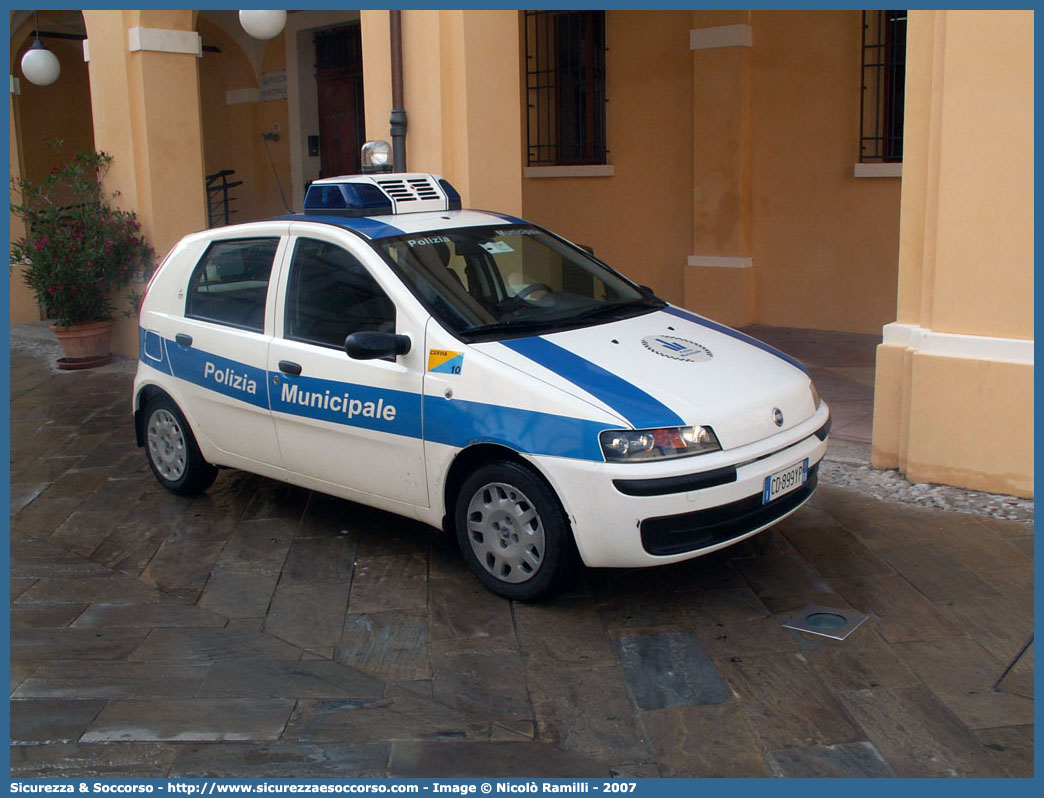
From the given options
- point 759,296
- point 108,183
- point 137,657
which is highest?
point 108,183

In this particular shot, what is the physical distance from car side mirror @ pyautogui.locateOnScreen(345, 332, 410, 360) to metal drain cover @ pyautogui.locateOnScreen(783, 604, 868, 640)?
A: 6.55 ft

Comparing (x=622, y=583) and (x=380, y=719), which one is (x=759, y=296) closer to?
(x=622, y=583)

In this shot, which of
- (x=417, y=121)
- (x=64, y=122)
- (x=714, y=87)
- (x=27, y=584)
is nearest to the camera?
(x=27, y=584)

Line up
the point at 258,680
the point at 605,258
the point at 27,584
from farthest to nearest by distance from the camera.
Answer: the point at 605,258, the point at 27,584, the point at 258,680

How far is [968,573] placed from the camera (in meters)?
5.01

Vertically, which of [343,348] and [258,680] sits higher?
[343,348]

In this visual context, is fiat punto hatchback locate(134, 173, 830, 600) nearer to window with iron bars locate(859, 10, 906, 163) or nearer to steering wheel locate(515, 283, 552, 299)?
steering wheel locate(515, 283, 552, 299)

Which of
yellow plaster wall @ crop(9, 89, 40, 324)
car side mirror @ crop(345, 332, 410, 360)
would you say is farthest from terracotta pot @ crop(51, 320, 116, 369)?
car side mirror @ crop(345, 332, 410, 360)

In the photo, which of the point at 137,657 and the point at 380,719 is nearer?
the point at 380,719

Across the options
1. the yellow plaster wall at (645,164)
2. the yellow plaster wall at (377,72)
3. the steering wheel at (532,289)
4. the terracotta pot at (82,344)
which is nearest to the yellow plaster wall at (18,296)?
the terracotta pot at (82,344)

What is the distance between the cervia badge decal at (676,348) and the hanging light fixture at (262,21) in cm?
559

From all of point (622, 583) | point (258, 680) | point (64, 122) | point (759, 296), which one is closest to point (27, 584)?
point (258, 680)

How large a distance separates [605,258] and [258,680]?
8.47 metres

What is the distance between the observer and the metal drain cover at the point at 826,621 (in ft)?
14.7
